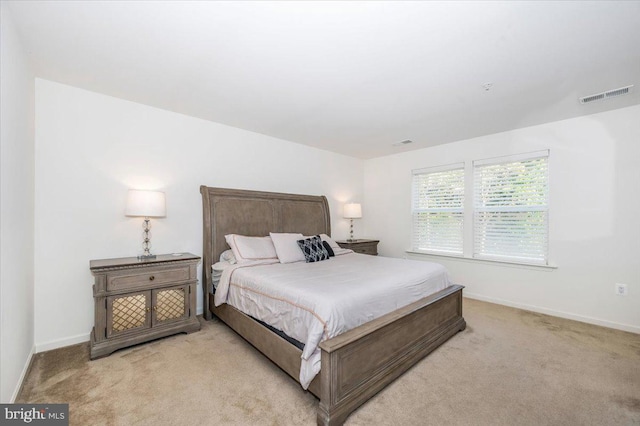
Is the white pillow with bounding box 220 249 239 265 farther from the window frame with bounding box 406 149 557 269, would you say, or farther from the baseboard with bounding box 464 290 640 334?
the baseboard with bounding box 464 290 640 334

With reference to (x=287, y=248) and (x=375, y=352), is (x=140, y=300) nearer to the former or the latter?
(x=287, y=248)

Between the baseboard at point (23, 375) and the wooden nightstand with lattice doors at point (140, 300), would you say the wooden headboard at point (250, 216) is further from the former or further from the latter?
the baseboard at point (23, 375)

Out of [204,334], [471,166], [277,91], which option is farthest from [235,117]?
[471,166]

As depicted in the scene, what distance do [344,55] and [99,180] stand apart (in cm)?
270

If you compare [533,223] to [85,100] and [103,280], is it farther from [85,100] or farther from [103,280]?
[85,100]

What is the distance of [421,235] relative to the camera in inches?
193

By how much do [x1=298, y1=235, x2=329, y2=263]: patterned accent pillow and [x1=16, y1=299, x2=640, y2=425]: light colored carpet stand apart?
3.92 feet

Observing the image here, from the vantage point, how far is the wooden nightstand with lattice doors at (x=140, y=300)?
243 centimetres

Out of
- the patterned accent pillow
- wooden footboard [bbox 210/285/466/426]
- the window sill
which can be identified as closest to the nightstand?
the window sill

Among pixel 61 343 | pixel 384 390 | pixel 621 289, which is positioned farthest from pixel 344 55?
pixel 621 289

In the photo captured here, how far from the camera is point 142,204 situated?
2744mm

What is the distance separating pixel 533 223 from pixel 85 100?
5.47 meters

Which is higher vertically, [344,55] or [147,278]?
[344,55]

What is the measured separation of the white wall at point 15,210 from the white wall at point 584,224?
4968 millimetres
